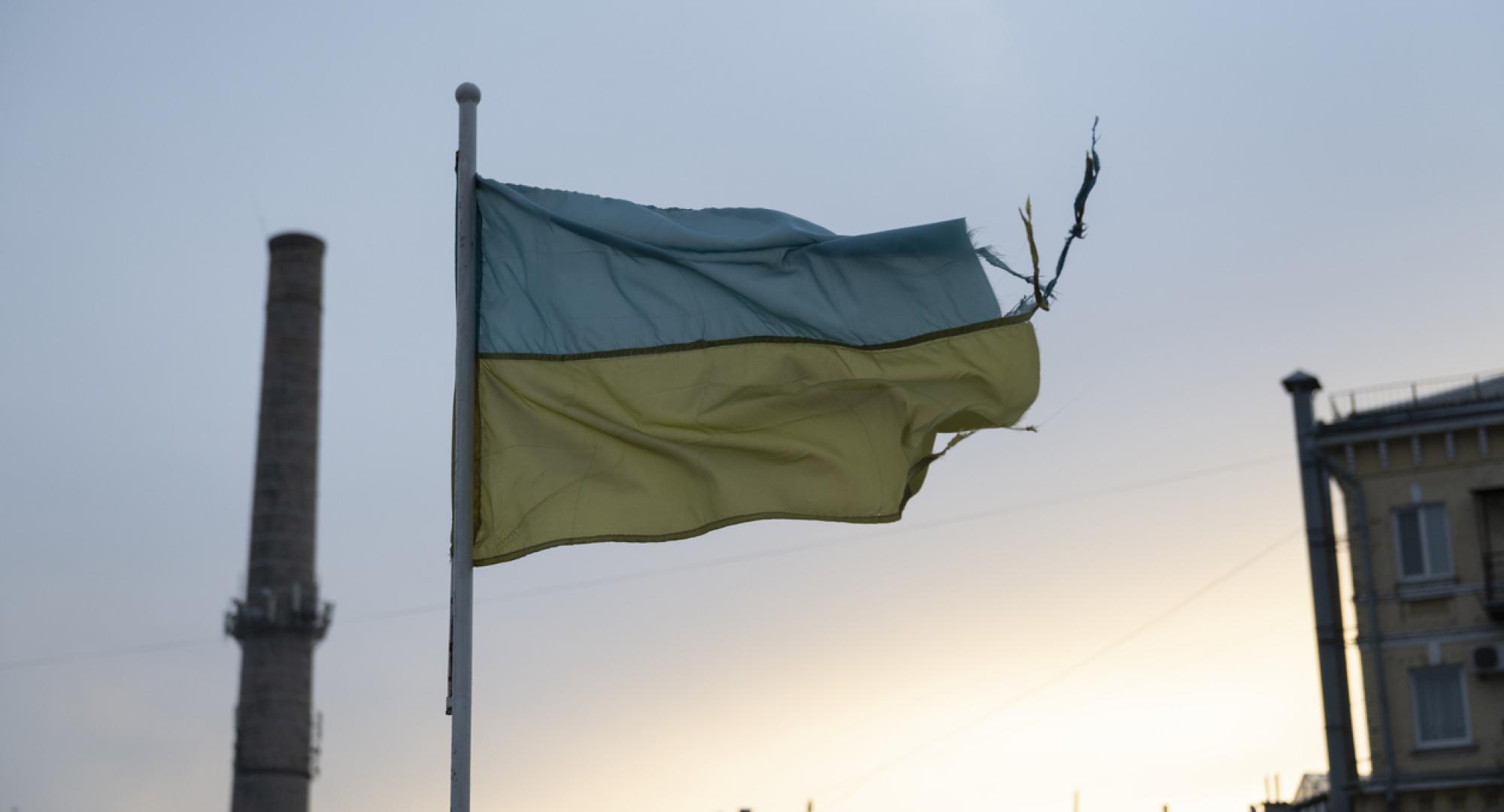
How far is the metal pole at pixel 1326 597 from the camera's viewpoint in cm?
3612

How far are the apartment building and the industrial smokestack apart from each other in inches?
1661

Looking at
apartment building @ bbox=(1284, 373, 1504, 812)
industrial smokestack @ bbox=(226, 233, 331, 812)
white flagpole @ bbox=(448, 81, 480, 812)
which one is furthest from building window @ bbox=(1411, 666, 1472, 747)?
industrial smokestack @ bbox=(226, 233, 331, 812)

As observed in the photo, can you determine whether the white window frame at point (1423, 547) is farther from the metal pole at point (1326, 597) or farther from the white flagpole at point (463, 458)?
the white flagpole at point (463, 458)

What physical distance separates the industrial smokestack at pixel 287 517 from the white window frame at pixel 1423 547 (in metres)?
43.1

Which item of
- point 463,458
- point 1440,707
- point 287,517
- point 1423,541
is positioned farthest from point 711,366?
point 287,517

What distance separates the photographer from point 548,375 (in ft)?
32.9

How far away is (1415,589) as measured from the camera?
3697 cm

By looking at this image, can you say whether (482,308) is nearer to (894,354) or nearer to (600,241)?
(600,241)

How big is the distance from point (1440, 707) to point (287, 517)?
45744 mm

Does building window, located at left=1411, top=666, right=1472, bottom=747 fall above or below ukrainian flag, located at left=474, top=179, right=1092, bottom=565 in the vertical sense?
above

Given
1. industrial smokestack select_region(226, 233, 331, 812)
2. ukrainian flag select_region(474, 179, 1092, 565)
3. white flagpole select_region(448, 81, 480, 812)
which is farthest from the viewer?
industrial smokestack select_region(226, 233, 331, 812)

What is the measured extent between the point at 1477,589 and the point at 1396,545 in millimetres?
1711

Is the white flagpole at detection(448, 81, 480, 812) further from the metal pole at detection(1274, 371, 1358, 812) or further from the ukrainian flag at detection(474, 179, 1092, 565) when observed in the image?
the metal pole at detection(1274, 371, 1358, 812)

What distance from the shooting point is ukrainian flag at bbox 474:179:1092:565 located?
9875 millimetres
